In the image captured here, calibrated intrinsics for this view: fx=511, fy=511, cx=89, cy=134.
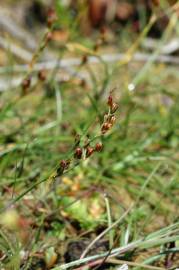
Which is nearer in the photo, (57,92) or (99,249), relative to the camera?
(99,249)

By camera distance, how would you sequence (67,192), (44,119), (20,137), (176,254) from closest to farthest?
(176,254)
(67,192)
(20,137)
(44,119)

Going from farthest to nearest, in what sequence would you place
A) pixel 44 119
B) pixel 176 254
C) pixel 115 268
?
pixel 44 119 < pixel 176 254 < pixel 115 268

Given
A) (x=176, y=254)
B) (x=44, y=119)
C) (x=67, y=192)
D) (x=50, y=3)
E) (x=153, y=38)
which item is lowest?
(x=176, y=254)

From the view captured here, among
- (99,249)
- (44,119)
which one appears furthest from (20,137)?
(99,249)

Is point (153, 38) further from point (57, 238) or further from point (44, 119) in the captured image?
point (57, 238)

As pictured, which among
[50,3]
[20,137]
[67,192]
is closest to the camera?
[67,192]

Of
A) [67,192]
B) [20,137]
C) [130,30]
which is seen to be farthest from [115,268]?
[130,30]

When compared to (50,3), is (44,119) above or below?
below

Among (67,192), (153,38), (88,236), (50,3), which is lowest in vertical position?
(88,236)

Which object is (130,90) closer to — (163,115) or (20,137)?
(163,115)
